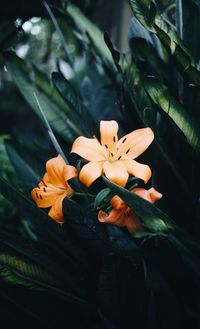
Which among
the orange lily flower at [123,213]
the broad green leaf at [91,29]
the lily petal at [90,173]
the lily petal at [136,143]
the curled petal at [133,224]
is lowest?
the curled petal at [133,224]

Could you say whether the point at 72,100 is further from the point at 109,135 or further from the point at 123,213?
the point at 123,213

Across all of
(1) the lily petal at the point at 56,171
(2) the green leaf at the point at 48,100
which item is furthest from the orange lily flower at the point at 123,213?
(2) the green leaf at the point at 48,100

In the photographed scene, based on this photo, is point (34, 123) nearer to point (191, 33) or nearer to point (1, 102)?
point (1, 102)

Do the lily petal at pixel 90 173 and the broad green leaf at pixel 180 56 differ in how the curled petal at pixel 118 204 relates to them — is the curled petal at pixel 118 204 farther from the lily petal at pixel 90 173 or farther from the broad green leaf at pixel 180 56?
the broad green leaf at pixel 180 56

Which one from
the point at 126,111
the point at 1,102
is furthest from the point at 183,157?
the point at 1,102

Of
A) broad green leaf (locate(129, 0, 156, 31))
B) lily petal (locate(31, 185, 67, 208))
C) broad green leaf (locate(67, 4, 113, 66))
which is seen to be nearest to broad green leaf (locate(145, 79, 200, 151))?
broad green leaf (locate(129, 0, 156, 31))

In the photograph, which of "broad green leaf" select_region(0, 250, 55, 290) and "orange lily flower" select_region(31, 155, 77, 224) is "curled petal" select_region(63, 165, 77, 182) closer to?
"orange lily flower" select_region(31, 155, 77, 224)

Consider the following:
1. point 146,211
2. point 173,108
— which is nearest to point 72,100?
point 173,108
